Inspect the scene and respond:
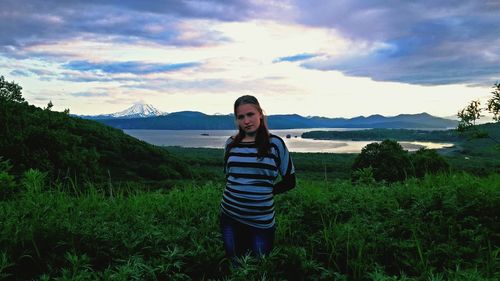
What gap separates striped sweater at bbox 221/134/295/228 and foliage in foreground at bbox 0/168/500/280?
423 millimetres

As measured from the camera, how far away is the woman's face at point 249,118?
4062 millimetres

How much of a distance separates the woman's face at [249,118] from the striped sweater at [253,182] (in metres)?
0.15

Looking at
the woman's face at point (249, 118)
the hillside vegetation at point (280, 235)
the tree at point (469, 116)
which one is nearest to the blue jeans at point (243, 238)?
the hillside vegetation at point (280, 235)

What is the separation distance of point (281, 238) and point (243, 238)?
1164 millimetres

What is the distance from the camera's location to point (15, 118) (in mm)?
14867

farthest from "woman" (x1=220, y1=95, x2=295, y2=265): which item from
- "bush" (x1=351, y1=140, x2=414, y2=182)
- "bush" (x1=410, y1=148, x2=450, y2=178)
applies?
"bush" (x1=410, y1=148, x2=450, y2=178)

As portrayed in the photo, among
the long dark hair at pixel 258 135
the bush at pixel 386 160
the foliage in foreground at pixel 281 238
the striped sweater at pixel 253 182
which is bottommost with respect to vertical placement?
the bush at pixel 386 160

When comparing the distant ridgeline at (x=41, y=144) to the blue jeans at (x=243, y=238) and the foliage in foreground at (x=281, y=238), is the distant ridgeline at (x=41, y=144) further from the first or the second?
the blue jeans at (x=243, y=238)

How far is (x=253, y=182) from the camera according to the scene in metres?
3.92

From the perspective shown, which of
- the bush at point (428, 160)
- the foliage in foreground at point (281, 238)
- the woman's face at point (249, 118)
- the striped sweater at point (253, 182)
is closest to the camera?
the foliage in foreground at point (281, 238)

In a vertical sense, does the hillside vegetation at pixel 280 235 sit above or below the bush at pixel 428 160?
above

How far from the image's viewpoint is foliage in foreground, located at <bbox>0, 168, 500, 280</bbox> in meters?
3.81

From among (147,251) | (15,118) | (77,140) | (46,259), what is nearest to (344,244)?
(147,251)

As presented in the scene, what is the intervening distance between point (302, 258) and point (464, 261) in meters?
1.88
